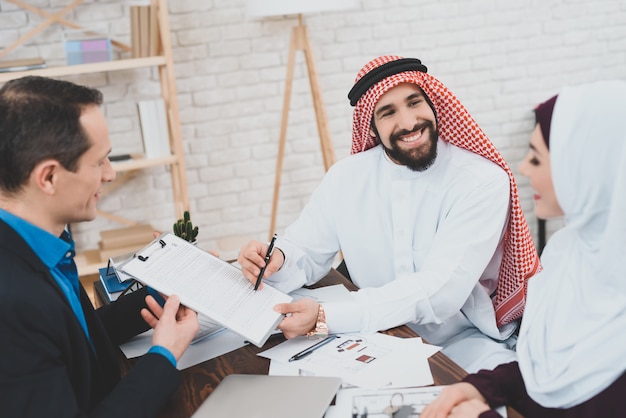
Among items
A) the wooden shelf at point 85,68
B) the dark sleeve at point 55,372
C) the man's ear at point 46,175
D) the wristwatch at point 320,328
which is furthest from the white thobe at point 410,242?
the wooden shelf at point 85,68

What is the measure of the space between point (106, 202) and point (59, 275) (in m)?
2.48

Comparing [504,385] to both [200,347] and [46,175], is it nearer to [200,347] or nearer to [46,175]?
[200,347]

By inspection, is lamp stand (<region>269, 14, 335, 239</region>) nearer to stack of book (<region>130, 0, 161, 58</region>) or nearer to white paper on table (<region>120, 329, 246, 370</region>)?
stack of book (<region>130, 0, 161, 58</region>)

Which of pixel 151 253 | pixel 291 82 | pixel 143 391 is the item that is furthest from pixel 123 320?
pixel 291 82

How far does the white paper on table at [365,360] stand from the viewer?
1.32 meters

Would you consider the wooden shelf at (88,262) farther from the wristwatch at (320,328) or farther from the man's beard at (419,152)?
the wristwatch at (320,328)

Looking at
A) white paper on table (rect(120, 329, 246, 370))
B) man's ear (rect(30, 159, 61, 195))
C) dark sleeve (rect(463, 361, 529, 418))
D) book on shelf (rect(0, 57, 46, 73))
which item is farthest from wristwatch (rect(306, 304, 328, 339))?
book on shelf (rect(0, 57, 46, 73))

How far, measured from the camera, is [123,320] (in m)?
1.64

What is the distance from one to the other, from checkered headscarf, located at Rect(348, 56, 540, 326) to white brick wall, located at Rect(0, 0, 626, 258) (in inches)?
69.6

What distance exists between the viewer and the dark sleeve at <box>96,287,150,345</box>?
163 centimetres

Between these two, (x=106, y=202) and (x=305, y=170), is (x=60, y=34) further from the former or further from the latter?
(x=305, y=170)

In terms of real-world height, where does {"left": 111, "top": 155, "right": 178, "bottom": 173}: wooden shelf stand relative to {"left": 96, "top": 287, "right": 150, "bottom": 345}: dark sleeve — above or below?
above

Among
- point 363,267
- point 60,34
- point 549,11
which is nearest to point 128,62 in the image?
point 60,34

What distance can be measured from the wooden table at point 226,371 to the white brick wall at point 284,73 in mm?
2277
